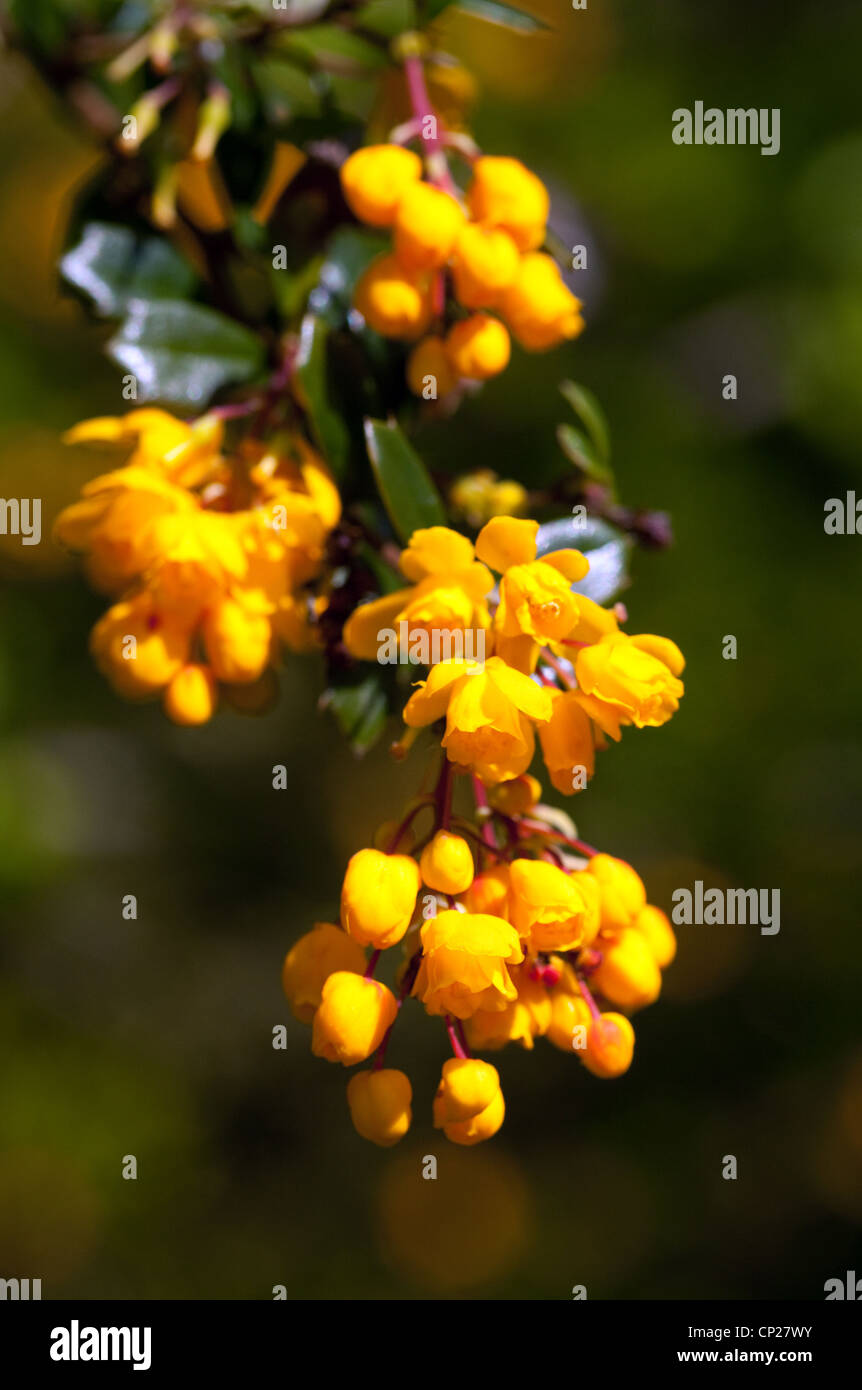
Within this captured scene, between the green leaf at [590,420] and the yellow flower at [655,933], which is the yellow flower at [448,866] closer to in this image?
the yellow flower at [655,933]

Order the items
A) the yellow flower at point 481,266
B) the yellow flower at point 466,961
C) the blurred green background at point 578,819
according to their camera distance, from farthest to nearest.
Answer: the blurred green background at point 578,819
the yellow flower at point 481,266
the yellow flower at point 466,961

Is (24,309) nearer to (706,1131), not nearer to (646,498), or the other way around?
(646,498)

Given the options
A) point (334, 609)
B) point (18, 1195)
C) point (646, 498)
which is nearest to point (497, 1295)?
point (18, 1195)

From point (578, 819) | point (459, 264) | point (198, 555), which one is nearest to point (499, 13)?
point (459, 264)

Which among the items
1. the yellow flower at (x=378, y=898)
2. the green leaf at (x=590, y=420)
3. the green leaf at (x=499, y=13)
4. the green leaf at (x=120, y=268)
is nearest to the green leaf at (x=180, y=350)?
the green leaf at (x=120, y=268)

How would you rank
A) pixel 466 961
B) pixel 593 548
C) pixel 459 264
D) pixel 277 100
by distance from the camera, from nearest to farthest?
pixel 466 961 < pixel 459 264 < pixel 593 548 < pixel 277 100

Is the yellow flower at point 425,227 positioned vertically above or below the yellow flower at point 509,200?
below

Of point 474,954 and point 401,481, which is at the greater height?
point 401,481

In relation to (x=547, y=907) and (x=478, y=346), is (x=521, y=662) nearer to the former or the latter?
(x=547, y=907)
